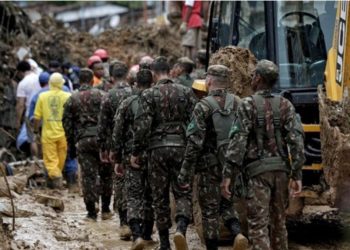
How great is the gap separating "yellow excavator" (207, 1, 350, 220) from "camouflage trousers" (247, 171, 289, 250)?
623mm

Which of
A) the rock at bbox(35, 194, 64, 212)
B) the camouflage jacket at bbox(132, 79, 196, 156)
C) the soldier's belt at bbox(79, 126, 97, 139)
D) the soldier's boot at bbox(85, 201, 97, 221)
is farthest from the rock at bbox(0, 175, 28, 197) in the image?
the camouflage jacket at bbox(132, 79, 196, 156)

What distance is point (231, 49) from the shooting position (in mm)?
10016

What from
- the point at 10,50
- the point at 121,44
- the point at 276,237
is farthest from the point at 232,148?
the point at 121,44

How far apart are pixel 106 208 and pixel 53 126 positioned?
9.92 ft

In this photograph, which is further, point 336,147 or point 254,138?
point 336,147

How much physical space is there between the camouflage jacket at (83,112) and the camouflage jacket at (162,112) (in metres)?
2.90

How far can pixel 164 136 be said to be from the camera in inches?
361

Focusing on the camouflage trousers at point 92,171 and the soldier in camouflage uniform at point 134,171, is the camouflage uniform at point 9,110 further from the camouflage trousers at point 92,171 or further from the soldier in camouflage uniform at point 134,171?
the soldier in camouflage uniform at point 134,171

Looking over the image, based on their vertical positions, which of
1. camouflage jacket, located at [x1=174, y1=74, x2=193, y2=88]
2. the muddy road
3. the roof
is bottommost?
the muddy road

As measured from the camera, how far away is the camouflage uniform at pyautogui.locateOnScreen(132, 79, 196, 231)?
9125 millimetres

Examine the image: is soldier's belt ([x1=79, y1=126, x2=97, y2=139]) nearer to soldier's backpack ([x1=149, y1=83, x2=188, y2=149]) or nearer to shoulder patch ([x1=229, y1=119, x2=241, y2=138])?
soldier's backpack ([x1=149, y1=83, x2=188, y2=149])

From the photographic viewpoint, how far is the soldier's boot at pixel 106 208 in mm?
12320

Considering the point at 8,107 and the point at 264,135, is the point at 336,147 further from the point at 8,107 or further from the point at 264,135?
the point at 8,107

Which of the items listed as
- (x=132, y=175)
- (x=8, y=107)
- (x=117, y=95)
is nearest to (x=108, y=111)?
(x=117, y=95)
